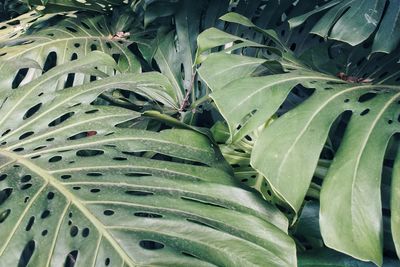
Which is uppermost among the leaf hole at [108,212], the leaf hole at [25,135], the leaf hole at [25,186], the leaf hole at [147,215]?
the leaf hole at [25,135]

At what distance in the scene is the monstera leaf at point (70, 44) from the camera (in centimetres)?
104

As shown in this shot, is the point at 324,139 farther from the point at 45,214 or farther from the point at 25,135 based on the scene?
the point at 25,135

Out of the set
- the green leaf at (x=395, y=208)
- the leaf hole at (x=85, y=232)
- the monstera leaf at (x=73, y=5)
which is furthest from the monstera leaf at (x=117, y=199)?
the monstera leaf at (x=73, y=5)

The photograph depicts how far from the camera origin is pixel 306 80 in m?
0.64

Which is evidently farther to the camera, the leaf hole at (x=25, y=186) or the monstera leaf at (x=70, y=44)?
the monstera leaf at (x=70, y=44)

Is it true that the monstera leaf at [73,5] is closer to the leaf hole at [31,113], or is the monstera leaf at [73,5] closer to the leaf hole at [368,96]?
the leaf hole at [31,113]

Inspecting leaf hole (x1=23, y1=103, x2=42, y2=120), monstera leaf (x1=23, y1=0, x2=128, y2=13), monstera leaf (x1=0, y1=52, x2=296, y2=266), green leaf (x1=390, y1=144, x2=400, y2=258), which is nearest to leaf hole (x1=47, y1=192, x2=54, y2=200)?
monstera leaf (x1=0, y1=52, x2=296, y2=266)

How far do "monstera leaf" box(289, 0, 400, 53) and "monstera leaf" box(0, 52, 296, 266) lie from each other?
0.96 feet

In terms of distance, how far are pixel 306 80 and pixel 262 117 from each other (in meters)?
0.12

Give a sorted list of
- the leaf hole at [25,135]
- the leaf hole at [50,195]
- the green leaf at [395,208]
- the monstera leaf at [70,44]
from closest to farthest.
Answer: the green leaf at [395,208], the leaf hole at [50,195], the leaf hole at [25,135], the monstera leaf at [70,44]

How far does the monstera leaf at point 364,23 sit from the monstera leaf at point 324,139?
13cm

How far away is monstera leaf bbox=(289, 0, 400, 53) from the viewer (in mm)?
736

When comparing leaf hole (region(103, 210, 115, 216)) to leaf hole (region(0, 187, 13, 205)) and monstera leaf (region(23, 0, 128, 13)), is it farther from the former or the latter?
monstera leaf (region(23, 0, 128, 13))

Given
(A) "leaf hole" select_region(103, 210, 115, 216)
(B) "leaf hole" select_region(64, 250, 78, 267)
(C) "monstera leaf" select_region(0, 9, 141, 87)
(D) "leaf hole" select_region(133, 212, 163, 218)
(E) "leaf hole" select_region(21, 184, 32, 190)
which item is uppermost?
(C) "monstera leaf" select_region(0, 9, 141, 87)
